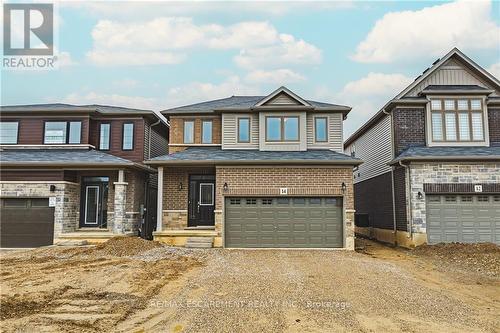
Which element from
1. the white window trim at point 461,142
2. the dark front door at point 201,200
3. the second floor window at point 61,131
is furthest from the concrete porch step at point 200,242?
the white window trim at point 461,142

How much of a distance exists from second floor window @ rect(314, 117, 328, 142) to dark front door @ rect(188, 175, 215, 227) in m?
4.96

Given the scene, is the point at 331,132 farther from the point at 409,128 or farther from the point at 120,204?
the point at 120,204

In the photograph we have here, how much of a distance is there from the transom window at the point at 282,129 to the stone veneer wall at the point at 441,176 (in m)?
4.99

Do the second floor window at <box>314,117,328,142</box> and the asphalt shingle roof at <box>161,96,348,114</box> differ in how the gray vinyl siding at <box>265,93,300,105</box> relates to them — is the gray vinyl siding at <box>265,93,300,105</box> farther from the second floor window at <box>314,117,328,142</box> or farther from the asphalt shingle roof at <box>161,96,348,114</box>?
the second floor window at <box>314,117,328,142</box>

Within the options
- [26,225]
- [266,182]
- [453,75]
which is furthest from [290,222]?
[26,225]

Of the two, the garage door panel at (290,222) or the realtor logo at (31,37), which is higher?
the realtor logo at (31,37)

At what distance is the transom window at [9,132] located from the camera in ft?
59.7

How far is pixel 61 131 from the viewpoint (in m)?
A: 18.2

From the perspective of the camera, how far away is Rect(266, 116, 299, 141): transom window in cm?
1700

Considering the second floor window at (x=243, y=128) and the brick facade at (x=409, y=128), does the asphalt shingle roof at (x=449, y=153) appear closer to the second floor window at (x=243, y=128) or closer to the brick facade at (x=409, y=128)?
the brick facade at (x=409, y=128)

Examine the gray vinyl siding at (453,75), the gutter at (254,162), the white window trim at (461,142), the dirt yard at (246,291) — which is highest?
the gray vinyl siding at (453,75)

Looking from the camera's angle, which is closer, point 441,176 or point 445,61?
point 441,176

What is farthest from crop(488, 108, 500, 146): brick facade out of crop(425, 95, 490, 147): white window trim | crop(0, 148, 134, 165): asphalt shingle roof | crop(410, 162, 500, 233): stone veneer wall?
crop(0, 148, 134, 165): asphalt shingle roof

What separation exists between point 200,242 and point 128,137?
6.54m
